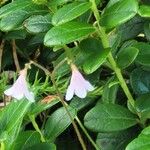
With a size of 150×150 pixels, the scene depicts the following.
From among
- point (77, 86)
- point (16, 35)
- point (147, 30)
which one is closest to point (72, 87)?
point (77, 86)

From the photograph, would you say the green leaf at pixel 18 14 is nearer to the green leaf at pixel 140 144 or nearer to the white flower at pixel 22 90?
the white flower at pixel 22 90

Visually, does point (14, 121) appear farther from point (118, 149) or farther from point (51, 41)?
point (118, 149)

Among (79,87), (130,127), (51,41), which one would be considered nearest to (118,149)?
(130,127)

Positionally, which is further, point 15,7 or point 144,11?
point 15,7

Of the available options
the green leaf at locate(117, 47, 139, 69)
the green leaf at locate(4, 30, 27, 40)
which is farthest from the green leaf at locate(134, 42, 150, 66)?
the green leaf at locate(4, 30, 27, 40)

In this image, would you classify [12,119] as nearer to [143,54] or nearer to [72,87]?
[72,87]

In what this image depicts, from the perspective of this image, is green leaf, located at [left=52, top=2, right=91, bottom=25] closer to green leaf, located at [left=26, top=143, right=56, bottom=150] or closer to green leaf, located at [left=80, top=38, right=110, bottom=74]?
green leaf, located at [left=80, top=38, right=110, bottom=74]

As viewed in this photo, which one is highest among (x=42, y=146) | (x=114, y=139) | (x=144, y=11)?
(x=144, y=11)
